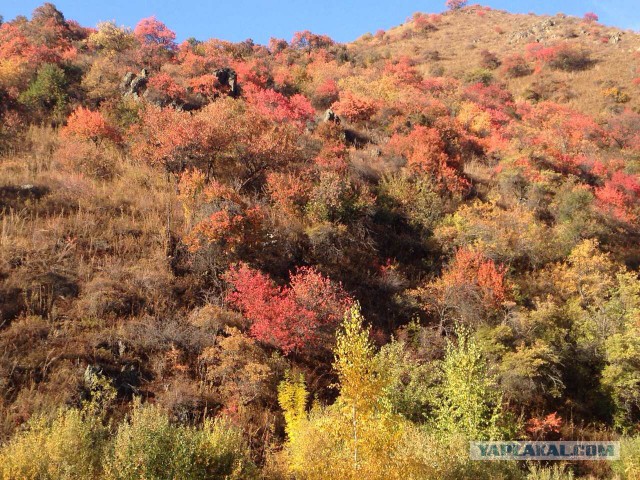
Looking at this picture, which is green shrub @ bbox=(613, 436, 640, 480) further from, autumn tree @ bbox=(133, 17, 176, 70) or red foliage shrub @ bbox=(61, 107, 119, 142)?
autumn tree @ bbox=(133, 17, 176, 70)

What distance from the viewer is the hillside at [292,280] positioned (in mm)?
9906

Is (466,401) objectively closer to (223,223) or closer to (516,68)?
(223,223)

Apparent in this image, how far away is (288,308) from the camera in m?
14.3

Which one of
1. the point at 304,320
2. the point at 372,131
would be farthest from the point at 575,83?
the point at 304,320

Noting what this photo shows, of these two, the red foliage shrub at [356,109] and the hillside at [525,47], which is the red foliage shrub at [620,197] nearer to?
the red foliage shrub at [356,109]

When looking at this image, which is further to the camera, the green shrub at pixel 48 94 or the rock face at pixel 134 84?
the rock face at pixel 134 84

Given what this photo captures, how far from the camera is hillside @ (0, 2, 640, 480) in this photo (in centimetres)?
991

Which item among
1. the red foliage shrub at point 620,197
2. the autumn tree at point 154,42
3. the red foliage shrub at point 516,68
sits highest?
the red foliage shrub at point 516,68

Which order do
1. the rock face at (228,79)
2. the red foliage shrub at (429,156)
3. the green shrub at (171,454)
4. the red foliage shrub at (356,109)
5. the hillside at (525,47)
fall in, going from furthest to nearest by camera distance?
the hillside at (525,47), the rock face at (228,79), the red foliage shrub at (356,109), the red foliage shrub at (429,156), the green shrub at (171,454)

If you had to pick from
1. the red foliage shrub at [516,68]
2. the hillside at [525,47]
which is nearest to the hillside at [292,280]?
the hillside at [525,47]

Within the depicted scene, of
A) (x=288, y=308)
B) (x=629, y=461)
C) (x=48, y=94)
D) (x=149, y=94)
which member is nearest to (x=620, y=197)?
(x=629, y=461)

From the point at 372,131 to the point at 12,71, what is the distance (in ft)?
74.3

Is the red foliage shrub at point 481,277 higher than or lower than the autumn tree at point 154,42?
lower

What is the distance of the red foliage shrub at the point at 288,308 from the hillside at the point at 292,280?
8 cm
